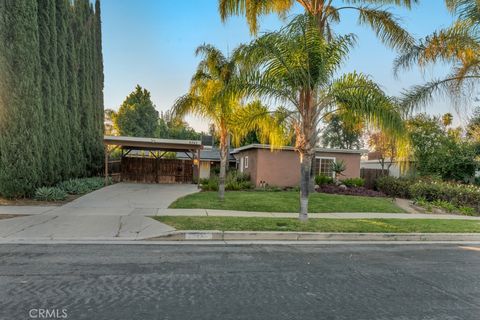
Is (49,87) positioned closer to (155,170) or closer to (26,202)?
(26,202)

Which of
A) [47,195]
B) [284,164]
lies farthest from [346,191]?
[47,195]

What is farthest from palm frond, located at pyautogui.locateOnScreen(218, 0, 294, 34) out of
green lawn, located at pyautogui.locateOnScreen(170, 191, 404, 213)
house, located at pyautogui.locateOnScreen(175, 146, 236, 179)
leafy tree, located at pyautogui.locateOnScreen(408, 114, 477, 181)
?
house, located at pyautogui.locateOnScreen(175, 146, 236, 179)

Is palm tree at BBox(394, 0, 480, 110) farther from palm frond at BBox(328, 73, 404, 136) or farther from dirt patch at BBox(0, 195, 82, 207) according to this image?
dirt patch at BBox(0, 195, 82, 207)

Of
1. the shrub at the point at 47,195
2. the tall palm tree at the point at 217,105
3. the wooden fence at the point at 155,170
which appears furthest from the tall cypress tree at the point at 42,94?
the tall palm tree at the point at 217,105

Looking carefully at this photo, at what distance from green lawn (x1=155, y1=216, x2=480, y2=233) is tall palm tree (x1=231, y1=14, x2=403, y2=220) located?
2.58ft

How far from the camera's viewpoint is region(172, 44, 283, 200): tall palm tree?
1373 cm

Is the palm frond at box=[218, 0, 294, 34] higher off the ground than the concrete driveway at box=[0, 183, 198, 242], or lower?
higher

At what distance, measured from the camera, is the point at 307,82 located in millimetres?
9883

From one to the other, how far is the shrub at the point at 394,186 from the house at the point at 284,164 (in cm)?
171

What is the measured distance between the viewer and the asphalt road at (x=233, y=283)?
13.6ft

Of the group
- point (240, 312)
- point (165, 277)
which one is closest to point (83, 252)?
point (165, 277)

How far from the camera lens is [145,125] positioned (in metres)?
48.5

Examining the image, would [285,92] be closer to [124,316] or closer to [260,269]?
[260,269]

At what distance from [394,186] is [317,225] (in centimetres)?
1260
